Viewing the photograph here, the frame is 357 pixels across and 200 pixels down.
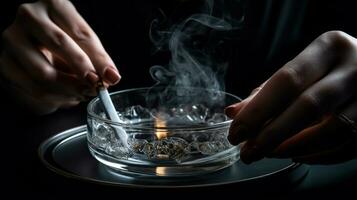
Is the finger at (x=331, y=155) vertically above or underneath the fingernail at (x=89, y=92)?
above

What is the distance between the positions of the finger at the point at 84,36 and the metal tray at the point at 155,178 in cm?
14

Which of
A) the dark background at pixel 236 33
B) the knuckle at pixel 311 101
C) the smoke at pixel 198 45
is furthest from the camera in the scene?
the dark background at pixel 236 33

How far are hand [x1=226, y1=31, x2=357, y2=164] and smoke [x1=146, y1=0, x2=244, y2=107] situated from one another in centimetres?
33

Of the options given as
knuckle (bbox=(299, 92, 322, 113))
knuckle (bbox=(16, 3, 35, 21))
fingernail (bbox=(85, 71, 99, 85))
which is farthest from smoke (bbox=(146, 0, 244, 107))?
knuckle (bbox=(299, 92, 322, 113))

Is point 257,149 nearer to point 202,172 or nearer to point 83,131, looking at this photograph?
point 202,172

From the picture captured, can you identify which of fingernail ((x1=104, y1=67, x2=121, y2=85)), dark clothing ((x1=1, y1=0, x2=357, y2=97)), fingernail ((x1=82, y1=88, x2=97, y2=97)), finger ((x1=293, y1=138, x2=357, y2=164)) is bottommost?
dark clothing ((x1=1, y1=0, x2=357, y2=97))

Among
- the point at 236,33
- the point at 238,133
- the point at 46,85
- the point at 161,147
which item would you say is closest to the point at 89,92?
the point at 46,85

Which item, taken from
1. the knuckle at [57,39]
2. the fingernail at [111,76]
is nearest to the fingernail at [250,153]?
the fingernail at [111,76]

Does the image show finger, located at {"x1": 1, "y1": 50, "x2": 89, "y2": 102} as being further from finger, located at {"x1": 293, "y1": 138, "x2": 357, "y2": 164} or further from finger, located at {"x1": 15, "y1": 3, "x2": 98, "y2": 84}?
finger, located at {"x1": 293, "y1": 138, "x2": 357, "y2": 164}

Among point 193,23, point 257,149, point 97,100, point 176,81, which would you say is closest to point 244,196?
point 257,149

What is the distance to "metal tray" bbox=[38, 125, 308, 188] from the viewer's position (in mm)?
629

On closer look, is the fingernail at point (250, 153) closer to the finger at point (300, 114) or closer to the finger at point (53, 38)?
the finger at point (300, 114)

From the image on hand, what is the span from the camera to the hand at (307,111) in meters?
0.59

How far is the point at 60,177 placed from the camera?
0.65 metres
